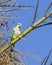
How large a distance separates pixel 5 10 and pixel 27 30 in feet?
1.63

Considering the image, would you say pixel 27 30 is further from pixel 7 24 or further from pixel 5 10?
pixel 7 24

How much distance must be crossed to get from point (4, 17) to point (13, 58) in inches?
12.8

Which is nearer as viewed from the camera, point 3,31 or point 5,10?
point 5,10

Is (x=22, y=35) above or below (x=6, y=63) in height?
above

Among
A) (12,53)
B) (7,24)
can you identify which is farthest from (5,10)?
(12,53)

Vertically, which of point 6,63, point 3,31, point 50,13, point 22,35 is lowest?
point 6,63

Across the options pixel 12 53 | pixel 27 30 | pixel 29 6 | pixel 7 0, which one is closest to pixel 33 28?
pixel 27 30

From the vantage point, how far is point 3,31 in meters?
1.74

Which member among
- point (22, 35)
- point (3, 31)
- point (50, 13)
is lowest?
point (3, 31)

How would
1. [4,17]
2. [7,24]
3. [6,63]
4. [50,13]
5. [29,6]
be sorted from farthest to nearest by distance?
[7,24] < [4,17] < [6,63] < [29,6] < [50,13]

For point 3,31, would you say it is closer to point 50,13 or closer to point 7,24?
point 7,24

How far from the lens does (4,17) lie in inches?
64.6

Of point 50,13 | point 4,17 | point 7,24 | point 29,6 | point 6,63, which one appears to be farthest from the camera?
point 7,24

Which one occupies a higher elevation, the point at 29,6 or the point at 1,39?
the point at 29,6
